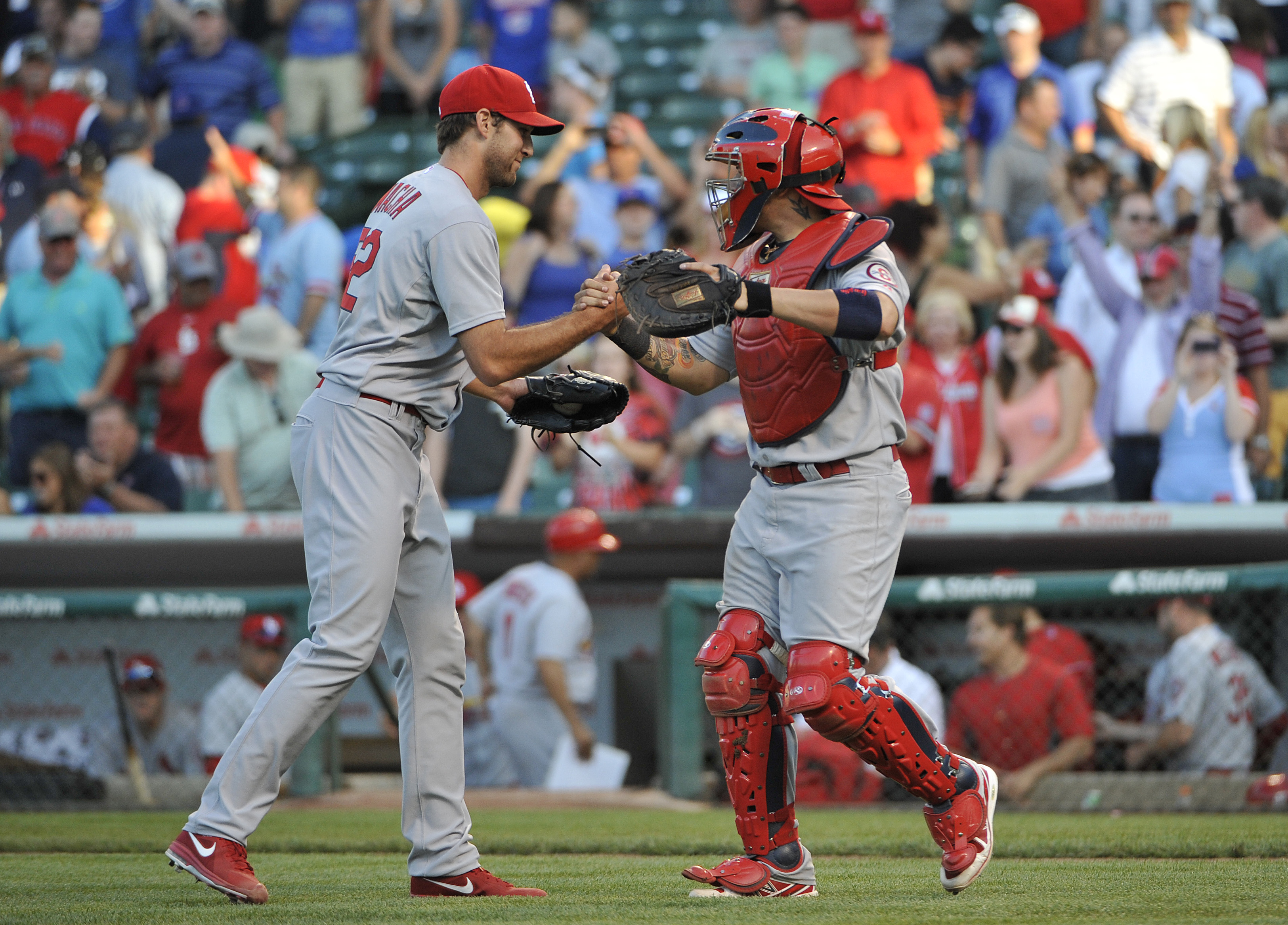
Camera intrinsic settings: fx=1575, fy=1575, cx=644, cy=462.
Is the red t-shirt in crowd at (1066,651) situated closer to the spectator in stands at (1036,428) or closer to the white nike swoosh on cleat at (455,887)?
the spectator in stands at (1036,428)

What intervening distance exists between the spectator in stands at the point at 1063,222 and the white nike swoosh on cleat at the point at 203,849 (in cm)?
667

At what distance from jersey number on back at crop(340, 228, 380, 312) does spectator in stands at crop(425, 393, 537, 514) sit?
15.6 feet

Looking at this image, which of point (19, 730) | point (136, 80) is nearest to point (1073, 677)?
point (19, 730)

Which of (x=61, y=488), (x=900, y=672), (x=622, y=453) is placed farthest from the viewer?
(x=61, y=488)

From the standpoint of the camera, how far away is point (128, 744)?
25.2 feet

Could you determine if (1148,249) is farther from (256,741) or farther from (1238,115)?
(256,741)

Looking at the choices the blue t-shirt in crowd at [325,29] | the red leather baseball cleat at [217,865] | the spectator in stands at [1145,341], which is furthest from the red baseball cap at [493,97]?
the blue t-shirt in crowd at [325,29]

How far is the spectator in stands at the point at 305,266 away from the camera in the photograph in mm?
9922

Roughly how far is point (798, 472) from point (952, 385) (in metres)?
4.49

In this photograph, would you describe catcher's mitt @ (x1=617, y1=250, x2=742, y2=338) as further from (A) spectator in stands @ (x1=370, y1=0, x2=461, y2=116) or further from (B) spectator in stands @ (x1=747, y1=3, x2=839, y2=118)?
(A) spectator in stands @ (x1=370, y1=0, x2=461, y2=116)

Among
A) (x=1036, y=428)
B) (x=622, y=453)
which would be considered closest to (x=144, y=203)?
(x=622, y=453)

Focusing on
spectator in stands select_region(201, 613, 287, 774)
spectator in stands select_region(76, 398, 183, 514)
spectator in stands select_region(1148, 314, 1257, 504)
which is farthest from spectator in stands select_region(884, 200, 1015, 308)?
spectator in stands select_region(76, 398, 183, 514)

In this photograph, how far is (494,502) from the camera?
909 centimetres

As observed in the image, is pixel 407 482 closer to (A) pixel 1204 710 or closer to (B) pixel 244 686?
(B) pixel 244 686
